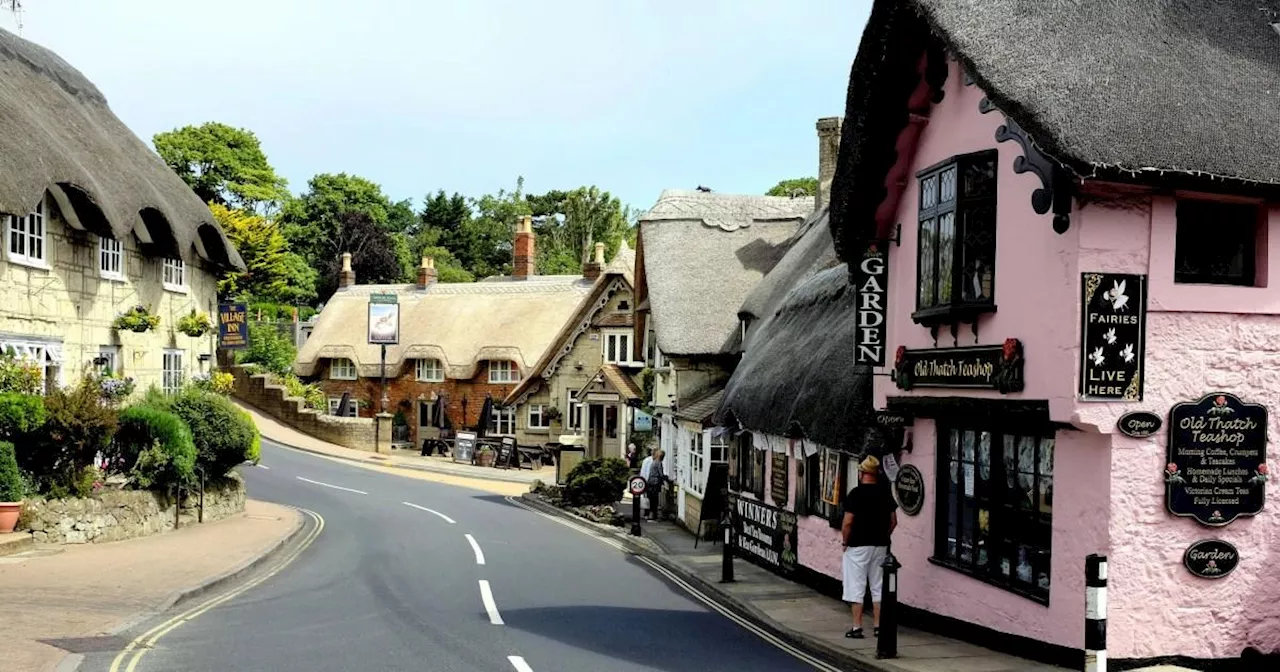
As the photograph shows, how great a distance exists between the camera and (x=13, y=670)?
9.49 metres

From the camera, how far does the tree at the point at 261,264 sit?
56.8 m

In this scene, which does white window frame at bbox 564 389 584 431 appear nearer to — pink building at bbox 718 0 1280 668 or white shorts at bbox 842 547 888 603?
pink building at bbox 718 0 1280 668

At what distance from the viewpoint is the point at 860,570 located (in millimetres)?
11945

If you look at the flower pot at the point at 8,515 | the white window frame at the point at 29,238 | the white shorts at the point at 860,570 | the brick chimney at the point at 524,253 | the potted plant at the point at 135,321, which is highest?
the brick chimney at the point at 524,253

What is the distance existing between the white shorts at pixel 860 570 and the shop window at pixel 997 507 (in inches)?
35.5

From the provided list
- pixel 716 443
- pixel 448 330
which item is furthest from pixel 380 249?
pixel 716 443

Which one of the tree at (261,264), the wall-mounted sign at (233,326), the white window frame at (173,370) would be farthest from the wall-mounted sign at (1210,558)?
the tree at (261,264)

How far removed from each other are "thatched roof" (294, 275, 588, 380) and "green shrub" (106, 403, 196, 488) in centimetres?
3003

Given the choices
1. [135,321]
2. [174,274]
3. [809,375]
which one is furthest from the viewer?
[174,274]

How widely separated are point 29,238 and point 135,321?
138 inches

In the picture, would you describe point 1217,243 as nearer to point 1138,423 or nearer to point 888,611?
point 1138,423

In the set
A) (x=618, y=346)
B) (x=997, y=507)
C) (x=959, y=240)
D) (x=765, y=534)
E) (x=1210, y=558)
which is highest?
(x=959, y=240)

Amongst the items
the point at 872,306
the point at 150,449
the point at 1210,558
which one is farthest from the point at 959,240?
the point at 150,449

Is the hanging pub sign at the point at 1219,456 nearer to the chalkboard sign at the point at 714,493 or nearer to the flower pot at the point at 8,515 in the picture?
the chalkboard sign at the point at 714,493
